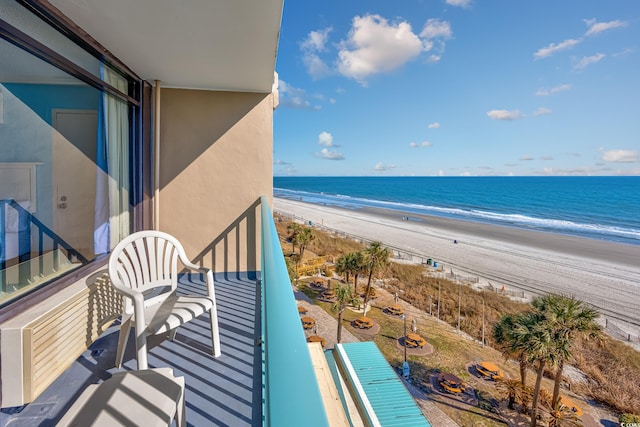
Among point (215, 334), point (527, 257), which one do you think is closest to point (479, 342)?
point (527, 257)

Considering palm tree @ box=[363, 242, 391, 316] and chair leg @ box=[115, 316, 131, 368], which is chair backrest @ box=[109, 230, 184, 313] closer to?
chair leg @ box=[115, 316, 131, 368]

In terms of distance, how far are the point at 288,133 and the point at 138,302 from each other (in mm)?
44488

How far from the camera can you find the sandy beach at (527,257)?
43.5 feet

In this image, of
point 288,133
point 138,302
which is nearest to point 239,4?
point 138,302

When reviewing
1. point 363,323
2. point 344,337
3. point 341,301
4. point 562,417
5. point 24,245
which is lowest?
point 562,417

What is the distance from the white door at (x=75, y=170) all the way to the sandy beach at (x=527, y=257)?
15.5 m

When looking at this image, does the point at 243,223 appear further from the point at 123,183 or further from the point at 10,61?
the point at 10,61

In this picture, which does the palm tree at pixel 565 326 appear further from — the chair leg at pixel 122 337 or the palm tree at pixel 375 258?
the chair leg at pixel 122 337

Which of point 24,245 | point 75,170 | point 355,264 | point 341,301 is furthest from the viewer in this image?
point 355,264

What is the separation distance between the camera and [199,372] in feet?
5.84

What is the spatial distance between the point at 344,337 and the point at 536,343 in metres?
5.30

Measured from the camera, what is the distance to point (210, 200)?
10.9ft

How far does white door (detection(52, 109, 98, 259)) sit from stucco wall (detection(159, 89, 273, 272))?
77 centimetres

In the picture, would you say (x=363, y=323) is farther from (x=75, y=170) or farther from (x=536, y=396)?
(x=75, y=170)
